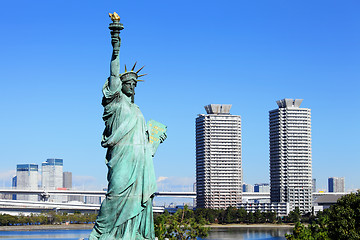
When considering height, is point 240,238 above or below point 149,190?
below

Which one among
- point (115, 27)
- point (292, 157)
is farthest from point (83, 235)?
point (115, 27)

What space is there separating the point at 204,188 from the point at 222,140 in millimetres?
13673

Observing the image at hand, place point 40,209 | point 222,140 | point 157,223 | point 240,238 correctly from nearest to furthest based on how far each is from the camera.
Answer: point 157,223 → point 240,238 → point 40,209 → point 222,140

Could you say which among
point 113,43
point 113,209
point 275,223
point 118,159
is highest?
point 113,43

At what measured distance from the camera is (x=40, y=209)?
142 meters

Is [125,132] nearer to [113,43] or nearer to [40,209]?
[113,43]

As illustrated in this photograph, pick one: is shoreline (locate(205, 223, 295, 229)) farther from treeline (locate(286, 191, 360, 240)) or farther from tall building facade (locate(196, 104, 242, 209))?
treeline (locate(286, 191, 360, 240))

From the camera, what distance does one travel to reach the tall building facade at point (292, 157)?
151375 mm

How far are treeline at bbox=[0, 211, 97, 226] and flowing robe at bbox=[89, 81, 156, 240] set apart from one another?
106 metres

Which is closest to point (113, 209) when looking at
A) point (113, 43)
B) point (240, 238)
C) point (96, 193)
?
point (113, 43)

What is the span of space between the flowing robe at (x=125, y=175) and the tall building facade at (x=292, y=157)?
13882cm

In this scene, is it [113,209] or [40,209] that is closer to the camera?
[113,209]

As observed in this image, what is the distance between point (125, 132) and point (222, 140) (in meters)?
147

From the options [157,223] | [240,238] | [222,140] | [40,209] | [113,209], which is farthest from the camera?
[222,140]
